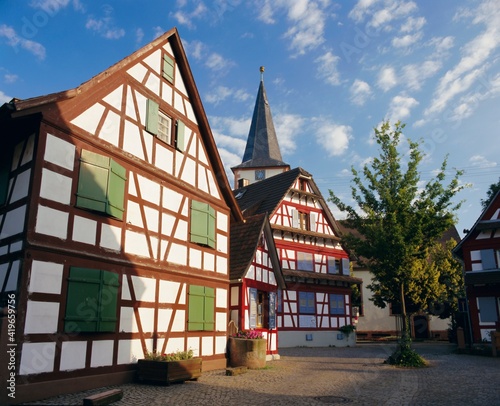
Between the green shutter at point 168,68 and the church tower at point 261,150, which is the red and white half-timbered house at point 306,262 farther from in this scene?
the church tower at point 261,150

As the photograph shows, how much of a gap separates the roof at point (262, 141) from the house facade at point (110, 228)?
1483 inches

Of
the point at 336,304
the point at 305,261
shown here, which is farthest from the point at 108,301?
the point at 336,304

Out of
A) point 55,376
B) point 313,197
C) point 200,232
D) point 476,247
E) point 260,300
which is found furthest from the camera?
point 313,197

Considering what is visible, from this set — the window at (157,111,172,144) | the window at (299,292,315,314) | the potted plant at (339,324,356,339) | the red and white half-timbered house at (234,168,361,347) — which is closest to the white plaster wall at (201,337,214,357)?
the window at (157,111,172,144)

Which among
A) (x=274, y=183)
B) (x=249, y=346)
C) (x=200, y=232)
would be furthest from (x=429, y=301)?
(x=200, y=232)

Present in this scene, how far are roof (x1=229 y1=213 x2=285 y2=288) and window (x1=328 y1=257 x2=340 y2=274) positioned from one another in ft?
35.3

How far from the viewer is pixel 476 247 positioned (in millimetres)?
23469

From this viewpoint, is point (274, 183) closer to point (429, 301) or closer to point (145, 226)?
point (429, 301)

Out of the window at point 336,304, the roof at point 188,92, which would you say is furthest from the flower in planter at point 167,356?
the window at point 336,304

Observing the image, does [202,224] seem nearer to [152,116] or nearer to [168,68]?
[152,116]

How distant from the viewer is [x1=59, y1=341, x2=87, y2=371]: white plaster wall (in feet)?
30.4

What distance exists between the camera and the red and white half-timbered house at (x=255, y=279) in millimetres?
16781

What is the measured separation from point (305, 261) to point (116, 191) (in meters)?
19.3

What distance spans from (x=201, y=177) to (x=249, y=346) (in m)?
5.80
